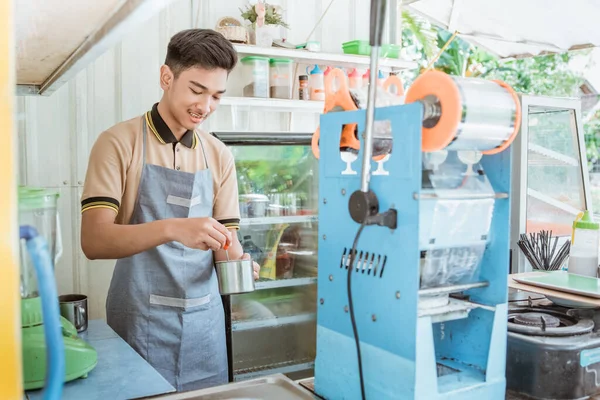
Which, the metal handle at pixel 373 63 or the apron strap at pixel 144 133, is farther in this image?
the apron strap at pixel 144 133

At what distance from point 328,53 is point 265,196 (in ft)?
3.06

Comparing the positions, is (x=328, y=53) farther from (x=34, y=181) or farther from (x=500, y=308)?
(x=500, y=308)

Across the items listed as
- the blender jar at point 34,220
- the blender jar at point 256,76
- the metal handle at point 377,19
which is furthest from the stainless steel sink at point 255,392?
the blender jar at point 256,76

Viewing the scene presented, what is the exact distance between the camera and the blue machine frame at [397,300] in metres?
0.99

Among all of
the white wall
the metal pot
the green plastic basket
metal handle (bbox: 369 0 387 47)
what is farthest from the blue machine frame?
the green plastic basket

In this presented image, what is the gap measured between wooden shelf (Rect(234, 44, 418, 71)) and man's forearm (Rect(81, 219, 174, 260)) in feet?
5.03

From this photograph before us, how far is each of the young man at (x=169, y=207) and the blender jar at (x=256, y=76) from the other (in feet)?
3.67

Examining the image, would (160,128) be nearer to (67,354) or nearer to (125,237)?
(125,237)

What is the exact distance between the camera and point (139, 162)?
6.82 ft

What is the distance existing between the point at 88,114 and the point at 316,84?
131 cm

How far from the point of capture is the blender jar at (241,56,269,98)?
3242mm

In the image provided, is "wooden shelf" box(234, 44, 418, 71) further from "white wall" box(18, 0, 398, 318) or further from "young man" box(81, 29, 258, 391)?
"young man" box(81, 29, 258, 391)

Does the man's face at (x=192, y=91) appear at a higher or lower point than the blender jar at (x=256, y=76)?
lower

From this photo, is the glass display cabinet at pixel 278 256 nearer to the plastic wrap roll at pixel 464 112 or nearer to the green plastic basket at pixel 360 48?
the green plastic basket at pixel 360 48
